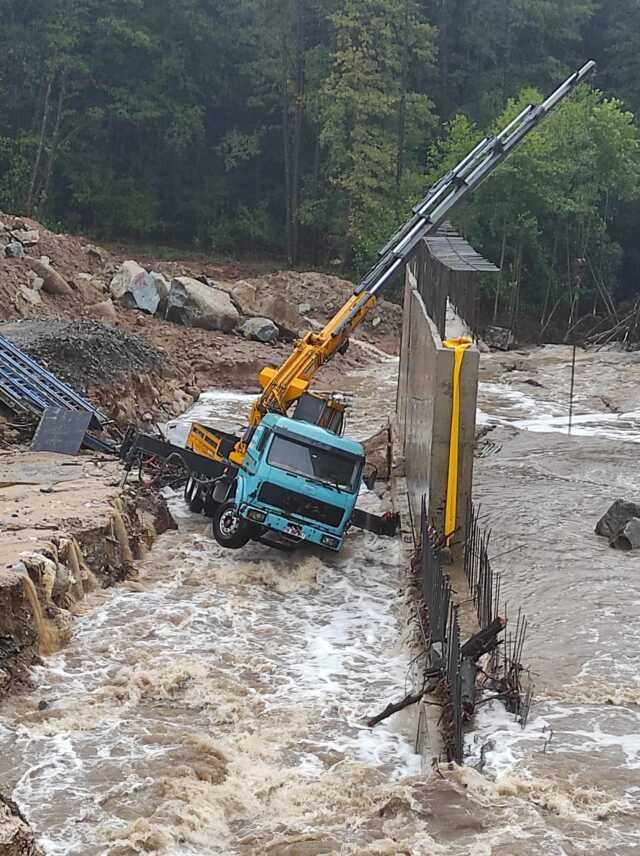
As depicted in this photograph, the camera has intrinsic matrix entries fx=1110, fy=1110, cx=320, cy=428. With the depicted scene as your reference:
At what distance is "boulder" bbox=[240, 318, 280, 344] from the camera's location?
37.6 metres

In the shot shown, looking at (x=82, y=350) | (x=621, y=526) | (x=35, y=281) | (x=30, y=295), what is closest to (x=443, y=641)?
(x=621, y=526)

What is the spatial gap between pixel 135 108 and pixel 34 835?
4960 cm

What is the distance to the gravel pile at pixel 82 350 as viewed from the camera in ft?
84.2

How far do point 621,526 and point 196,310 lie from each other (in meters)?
22.1

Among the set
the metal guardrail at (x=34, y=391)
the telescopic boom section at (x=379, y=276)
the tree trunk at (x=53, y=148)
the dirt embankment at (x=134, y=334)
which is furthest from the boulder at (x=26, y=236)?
Result: the telescopic boom section at (x=379, y=276)

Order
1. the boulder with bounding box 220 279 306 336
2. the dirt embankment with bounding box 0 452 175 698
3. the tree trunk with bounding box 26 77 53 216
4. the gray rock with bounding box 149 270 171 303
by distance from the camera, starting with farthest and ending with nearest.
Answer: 1. the tree trunk with bounding box 26 77 53 216
2. the boulder with bounding box 220 279 306 336
3. the gray rock with bounding box 149 270 171 303
4. the dirt embankment with bounding box 0 452 175 698

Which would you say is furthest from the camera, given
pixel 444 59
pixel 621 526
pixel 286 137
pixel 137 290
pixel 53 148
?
pixel 444 59

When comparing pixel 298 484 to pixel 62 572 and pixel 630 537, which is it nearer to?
pixel 62 572

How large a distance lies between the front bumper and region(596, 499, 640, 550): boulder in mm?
4611

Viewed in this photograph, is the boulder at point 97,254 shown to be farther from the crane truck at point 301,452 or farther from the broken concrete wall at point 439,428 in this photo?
the broken concrete wall at point 439,428

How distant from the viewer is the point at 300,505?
16.7m

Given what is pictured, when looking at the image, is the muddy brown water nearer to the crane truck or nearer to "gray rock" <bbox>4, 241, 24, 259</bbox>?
the crane truck

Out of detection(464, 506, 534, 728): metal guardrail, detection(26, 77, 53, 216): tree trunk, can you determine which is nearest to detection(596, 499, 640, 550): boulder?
detection(464, 506, 534, 728): metal guardrail

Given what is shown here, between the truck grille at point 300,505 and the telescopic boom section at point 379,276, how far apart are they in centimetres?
206
